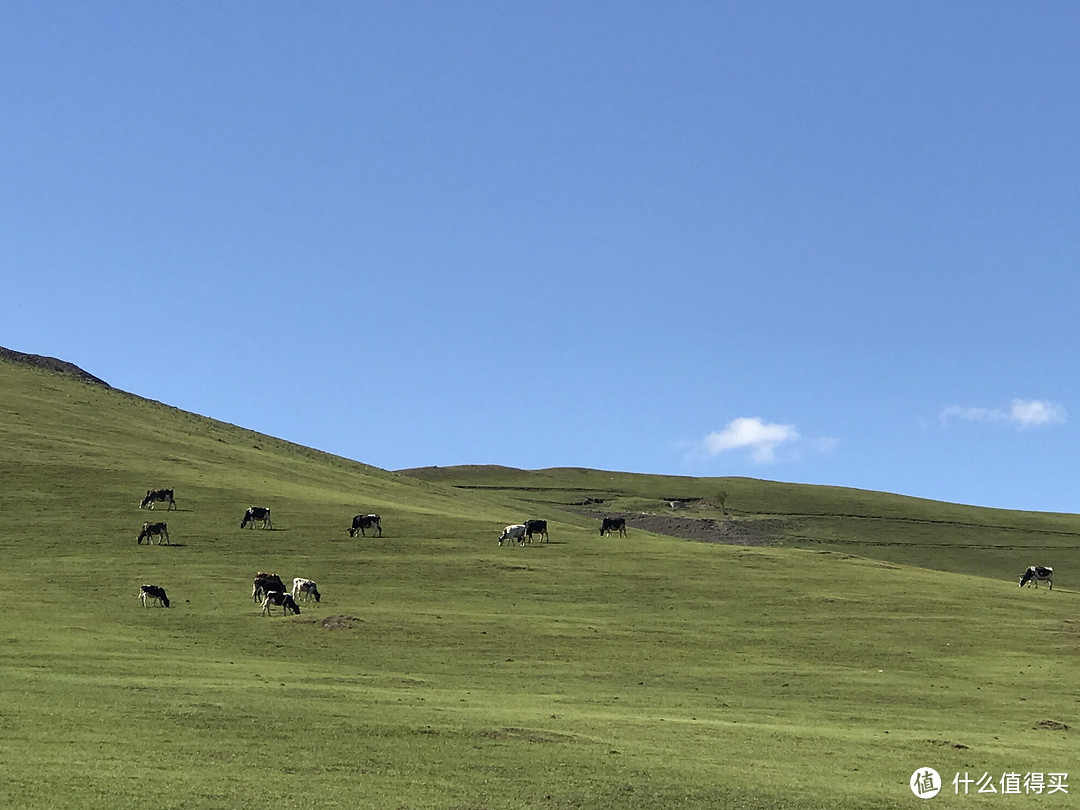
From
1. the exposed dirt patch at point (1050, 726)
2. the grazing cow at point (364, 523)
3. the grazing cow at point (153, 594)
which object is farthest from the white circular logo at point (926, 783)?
the grazing cow at point (364, 523)

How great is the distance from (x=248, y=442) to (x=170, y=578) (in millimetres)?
62370

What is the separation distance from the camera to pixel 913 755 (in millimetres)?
27922

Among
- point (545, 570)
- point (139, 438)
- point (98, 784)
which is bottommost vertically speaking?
point (98, 784)

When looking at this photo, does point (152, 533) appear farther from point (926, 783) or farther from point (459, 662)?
point (926, 783)

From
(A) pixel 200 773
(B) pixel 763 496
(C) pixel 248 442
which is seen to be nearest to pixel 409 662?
(A) pixel 200 773

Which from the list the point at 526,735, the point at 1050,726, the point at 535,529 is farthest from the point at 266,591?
the point at 1050,726

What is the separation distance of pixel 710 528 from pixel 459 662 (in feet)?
293

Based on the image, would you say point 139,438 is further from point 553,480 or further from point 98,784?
point 553,480

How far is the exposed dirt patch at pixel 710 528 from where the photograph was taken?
12362 centimetres

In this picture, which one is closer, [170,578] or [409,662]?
[409,662]

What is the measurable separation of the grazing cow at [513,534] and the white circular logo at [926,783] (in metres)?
40.9

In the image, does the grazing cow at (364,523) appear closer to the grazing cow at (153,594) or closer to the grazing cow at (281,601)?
the grazing cow at (281,601)

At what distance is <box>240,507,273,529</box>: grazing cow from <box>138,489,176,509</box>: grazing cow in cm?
503

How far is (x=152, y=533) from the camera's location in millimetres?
60000
